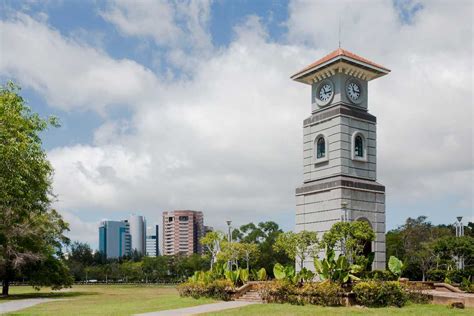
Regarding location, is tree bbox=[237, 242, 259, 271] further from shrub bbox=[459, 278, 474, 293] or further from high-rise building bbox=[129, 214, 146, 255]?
high-rise building bbox=[129, 214, 146, 255]

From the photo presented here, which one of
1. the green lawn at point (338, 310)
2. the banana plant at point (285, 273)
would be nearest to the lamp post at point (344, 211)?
the banana plant at point (285, 273)

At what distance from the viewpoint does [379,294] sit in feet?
60.2

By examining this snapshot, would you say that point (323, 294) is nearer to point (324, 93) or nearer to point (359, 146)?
point (359, 146)

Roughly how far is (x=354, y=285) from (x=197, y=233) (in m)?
138

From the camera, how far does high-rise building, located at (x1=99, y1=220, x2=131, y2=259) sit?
619ft

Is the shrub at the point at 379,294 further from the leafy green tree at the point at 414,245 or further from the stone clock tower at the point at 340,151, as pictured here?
the leafy green tree at the point at 414,245

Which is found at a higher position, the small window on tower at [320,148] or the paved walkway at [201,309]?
the small window on tower at [320,148]

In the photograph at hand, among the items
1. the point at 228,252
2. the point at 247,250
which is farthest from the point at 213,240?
the point at 247,250

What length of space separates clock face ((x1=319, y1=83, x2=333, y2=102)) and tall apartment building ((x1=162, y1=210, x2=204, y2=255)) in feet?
392

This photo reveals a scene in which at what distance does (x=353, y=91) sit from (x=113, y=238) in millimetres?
169799

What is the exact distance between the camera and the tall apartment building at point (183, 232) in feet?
492

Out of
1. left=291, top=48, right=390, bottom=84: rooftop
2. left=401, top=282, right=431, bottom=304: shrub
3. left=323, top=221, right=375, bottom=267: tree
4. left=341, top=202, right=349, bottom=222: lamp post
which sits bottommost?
left=401, top=282, right=431, bottom=304: shrub

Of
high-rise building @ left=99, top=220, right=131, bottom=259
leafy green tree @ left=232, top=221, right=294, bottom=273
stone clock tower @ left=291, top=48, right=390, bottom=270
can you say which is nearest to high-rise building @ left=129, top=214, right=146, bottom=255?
high-rise building @ left=99, top=220, right=131, bottom=259

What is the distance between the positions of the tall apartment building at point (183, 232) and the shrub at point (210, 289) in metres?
124
